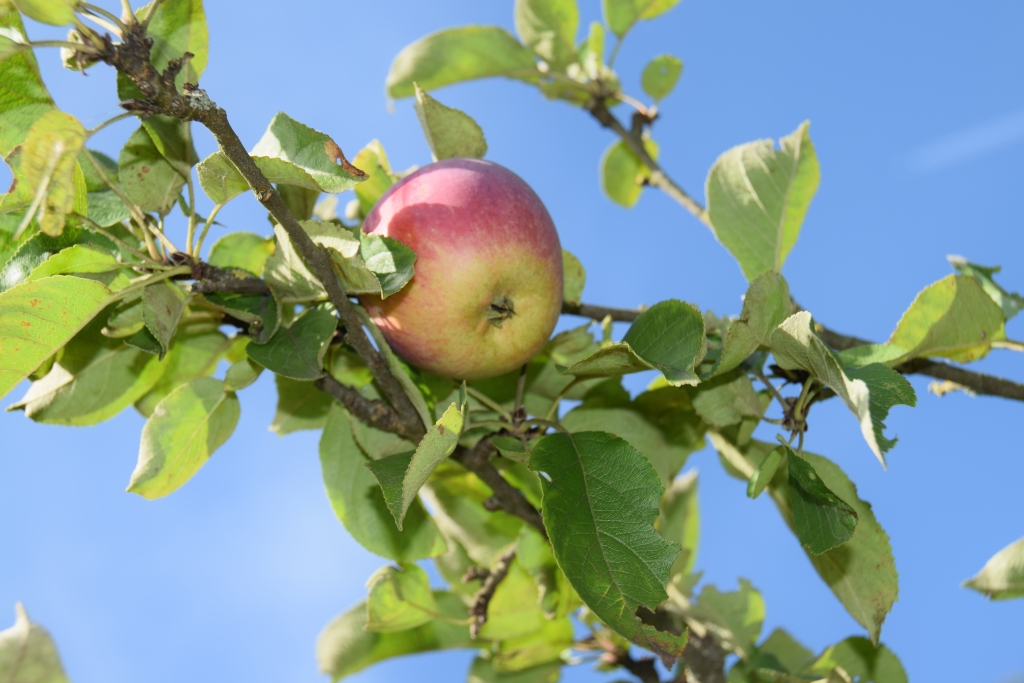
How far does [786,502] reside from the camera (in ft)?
3.88

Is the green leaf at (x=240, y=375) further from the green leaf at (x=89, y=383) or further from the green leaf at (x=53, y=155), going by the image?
the green leaf at (x=53, y=155)

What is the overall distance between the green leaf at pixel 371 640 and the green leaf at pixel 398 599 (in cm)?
8

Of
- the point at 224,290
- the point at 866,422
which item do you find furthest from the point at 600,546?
the point at 224,290

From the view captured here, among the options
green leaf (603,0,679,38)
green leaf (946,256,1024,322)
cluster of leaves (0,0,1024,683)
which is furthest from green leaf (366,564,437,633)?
green leaf (603,0,679,38)

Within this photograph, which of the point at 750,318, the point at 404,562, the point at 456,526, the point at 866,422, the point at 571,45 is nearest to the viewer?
the point at 866,422

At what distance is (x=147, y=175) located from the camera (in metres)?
1.06

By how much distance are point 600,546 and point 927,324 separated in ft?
1.89

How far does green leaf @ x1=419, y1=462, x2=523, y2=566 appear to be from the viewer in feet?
4.55

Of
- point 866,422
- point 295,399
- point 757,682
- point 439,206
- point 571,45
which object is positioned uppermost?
point 571,45

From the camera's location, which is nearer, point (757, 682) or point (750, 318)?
point (750, 318)

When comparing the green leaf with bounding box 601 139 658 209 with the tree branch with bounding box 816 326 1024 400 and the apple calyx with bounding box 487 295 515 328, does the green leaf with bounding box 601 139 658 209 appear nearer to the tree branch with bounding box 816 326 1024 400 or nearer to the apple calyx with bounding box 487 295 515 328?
the tree branch with bounding box 816 326 1024 400

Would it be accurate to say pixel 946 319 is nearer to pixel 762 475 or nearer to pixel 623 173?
pixel 762 475

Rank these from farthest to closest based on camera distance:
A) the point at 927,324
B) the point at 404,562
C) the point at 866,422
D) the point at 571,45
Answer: the point at 571,45 < the point at 404,562 < the point at 927,324 < the point at 866,422

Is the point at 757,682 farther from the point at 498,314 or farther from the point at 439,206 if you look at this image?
the point at 439,206
